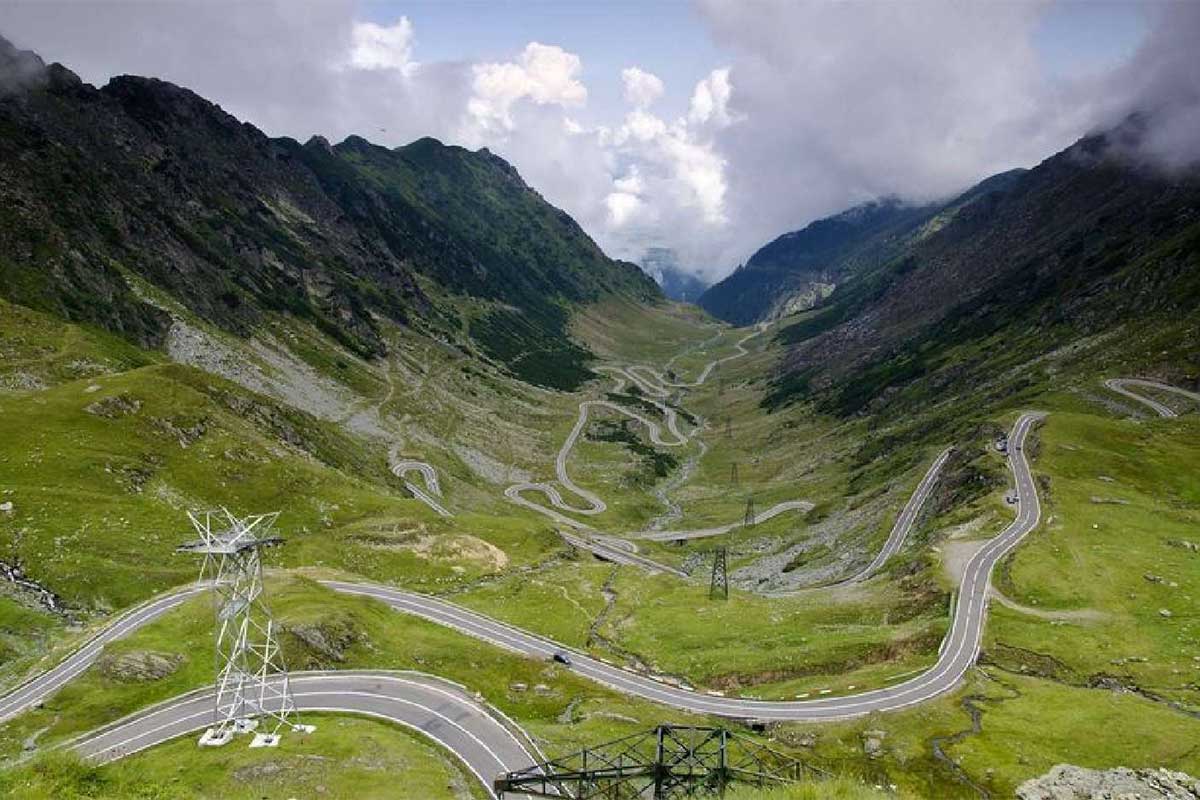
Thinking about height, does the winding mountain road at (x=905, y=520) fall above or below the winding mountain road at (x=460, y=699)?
above

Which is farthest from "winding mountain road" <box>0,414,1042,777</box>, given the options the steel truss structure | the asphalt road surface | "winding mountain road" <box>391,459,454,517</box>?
"winding mountain road" <box>391,459,454,517</box>

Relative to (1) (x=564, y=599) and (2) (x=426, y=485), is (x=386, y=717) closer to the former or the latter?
(1) (x=564, y=599)

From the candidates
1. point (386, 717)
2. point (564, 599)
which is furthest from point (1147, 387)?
point (386, 717)

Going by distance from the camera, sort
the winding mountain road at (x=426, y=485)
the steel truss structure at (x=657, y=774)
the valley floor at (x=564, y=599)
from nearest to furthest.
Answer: the steel truss structure at (x=657, y=774), the valley floor at (x=564, y=599), the winding mountain road at (x=426, y=485)

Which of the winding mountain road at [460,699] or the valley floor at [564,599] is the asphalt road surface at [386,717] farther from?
the valley floor at [564,599]

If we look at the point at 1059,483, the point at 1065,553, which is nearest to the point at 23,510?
the point at 1065,553

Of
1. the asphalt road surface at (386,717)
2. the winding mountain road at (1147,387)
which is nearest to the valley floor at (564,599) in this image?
the asphalt road surface at (386,717)

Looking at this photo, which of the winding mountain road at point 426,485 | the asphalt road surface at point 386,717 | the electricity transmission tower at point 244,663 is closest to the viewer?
the electricity transmission tower at point 244,663

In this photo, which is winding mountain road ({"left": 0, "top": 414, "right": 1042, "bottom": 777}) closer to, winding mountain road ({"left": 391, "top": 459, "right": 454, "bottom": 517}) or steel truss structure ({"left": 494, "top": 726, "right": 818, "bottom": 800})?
steel truss structure ({"left": 494, "top": 726, "right": 818, "bottom": 800})

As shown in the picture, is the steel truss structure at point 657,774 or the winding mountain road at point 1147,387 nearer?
the steel truss structure at point 657,774
